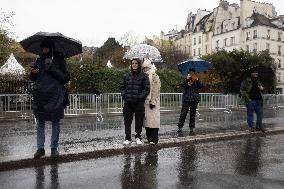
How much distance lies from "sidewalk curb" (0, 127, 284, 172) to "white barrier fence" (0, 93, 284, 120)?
7725 millimetres

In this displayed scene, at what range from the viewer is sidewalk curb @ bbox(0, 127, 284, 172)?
23.2 ft

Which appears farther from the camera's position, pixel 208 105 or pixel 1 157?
pixel 208 105

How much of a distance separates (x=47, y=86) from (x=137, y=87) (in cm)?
215

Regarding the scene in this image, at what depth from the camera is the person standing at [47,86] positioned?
24.1 ft

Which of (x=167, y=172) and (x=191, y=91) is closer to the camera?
(x=167, y=172)

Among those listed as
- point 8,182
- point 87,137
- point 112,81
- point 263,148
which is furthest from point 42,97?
point 112,81

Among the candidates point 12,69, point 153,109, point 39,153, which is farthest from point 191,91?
point 12,69

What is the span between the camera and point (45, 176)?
6273 mm

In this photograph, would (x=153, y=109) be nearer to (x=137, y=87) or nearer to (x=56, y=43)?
(x=137, y=87)

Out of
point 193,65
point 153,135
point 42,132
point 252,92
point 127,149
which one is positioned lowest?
point 127,149

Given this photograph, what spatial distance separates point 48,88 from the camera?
290 inches

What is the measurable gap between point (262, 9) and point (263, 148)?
7579cm

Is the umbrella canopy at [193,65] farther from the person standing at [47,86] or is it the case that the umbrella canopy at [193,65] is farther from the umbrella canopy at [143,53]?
the person standing at [47,86]

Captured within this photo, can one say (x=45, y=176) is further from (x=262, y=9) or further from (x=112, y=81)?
(x=262, y=9)
